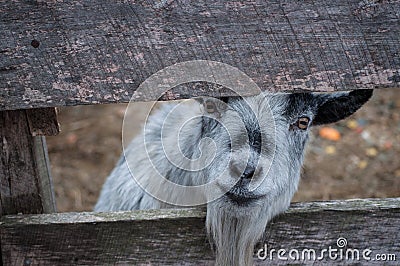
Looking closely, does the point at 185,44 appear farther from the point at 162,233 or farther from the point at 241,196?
the point at 162,233

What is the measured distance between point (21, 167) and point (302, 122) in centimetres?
106

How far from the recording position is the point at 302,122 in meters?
2.52

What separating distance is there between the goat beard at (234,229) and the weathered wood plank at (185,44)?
53 centimetres

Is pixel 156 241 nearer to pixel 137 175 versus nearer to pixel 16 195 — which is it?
pixel 16 195

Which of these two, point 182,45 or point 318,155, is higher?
point 182,45

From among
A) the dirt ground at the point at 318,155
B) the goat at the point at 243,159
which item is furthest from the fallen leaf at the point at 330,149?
the goat at the point at 243,159

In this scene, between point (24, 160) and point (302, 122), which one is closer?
point (24, 160)

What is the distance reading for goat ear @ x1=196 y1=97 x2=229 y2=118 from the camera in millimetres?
2354

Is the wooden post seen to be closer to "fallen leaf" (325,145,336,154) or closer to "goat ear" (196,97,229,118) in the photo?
"goat ear" (196,97,229,118)

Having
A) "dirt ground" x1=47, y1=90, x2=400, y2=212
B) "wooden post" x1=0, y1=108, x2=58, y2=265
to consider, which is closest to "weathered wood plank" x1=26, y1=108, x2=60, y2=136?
"wooden post" x1=0, y1=108, x2=58, y2=265

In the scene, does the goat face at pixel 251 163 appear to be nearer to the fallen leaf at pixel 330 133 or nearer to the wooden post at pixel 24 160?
the wooden post at pixel 24 160

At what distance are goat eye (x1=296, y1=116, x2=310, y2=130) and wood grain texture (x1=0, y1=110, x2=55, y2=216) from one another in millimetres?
968

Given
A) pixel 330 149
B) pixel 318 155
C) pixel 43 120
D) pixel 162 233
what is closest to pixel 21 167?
pixel 43 120

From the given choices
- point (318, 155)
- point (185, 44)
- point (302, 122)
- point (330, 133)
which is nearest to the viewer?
point (185, 44)
